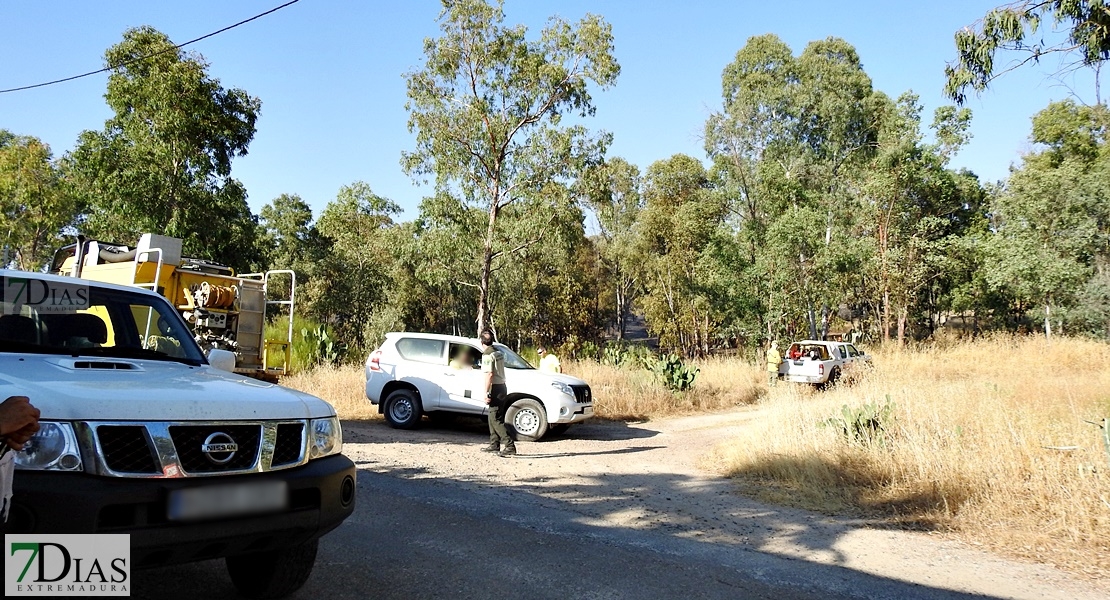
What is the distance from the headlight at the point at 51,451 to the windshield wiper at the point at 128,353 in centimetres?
150

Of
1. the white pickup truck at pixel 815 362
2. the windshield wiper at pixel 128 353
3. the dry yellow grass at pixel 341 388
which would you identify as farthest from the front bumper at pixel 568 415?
the white pickup truck at pixel 815 362

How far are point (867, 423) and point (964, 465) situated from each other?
1.51 m

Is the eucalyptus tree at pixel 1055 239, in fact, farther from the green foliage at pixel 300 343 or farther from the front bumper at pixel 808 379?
the green foliage at pixel 300 343

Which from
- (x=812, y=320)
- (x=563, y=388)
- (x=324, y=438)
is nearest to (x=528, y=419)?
(x=563, y=388)

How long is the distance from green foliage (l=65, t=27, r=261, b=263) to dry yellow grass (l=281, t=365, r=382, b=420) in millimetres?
6324

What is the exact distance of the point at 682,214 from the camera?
98.7 feet

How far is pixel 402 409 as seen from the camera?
12688 mm

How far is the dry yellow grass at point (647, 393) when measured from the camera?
15.5m

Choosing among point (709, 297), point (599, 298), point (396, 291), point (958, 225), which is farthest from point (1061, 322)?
point (396, 291)

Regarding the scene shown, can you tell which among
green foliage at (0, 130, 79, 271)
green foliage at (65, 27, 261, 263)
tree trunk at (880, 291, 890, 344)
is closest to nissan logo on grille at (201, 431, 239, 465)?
green foliage at (65, 27, 261, 263)

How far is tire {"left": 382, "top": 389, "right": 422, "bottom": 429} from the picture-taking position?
12.5 meters

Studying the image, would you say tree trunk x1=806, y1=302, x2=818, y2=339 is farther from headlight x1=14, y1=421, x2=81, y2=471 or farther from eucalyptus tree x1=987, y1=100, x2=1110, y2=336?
headlight x1=14, y1=421, x2=81, y2=471

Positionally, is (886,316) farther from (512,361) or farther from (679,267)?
(512,361)

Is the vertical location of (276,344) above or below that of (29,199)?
below
